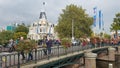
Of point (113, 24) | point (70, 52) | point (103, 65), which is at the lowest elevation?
point (103, 65)

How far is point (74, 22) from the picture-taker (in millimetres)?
79938

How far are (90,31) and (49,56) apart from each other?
60.3 meters

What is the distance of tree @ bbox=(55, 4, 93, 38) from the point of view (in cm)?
7825

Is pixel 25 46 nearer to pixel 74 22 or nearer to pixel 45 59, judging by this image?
pixel 45 59

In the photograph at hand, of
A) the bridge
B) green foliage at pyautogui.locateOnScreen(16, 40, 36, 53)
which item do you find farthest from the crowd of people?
the bridge

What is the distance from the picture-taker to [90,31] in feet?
265

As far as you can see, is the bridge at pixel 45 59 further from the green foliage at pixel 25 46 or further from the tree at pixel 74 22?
the tree at pixel 74 22

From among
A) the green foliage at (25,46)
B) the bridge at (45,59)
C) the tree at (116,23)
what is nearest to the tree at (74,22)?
the tree at (116,23)

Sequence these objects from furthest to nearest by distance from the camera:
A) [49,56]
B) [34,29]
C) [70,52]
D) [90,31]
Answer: [34,29] → [90,31] → [70,52] → [49,56]

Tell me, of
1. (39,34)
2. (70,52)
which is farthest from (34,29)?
(70,52)

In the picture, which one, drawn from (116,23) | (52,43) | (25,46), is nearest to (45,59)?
(25,46)

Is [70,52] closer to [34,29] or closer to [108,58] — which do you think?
[108,58]

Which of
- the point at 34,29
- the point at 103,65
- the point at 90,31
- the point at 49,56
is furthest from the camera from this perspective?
the point at 34,29

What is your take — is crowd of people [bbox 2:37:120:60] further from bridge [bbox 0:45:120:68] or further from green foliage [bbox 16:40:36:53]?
bridge [bbox 0:45:120:68]
